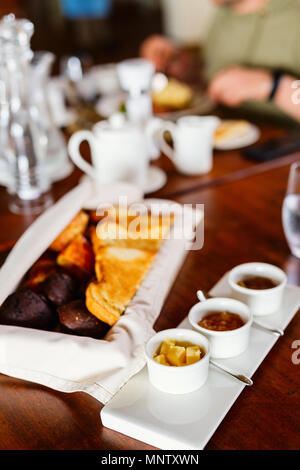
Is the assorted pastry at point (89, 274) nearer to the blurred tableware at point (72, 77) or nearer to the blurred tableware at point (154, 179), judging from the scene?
the blurred tableware at point (154, 179)

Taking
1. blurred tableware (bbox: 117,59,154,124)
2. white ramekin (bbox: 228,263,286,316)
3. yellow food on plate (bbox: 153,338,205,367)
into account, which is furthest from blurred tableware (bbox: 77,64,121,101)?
yellow food on plate (bbox: 153,338,205,367)

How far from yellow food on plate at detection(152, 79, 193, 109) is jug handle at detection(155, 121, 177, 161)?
0.32m

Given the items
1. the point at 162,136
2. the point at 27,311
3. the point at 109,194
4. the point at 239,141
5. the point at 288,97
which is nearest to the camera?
the point at 27,311

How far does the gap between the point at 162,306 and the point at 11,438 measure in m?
0.28

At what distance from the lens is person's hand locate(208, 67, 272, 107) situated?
1.70 meters

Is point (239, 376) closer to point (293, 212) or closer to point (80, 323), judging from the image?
point (80, 323)

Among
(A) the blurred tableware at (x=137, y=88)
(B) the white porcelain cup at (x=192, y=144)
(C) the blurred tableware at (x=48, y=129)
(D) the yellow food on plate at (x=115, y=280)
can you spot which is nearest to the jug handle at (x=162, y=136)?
(B) the white porcelain cup at (x=192, y=144)

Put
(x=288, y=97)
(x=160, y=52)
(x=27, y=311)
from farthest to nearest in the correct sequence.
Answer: (x=160, y=52) < (x=288, y=97) < (x=27, y=311)

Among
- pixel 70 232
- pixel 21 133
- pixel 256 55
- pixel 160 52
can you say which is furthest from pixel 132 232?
pixel 160 52

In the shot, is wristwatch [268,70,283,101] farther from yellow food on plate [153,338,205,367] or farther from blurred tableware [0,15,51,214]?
yellow food on plate [153,338,205,367]

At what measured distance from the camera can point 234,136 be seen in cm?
134

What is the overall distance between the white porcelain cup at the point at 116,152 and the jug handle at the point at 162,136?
0.30ft

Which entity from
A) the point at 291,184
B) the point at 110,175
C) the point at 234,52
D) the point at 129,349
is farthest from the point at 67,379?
the point at 234,52

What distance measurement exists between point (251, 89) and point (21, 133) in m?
0.92
